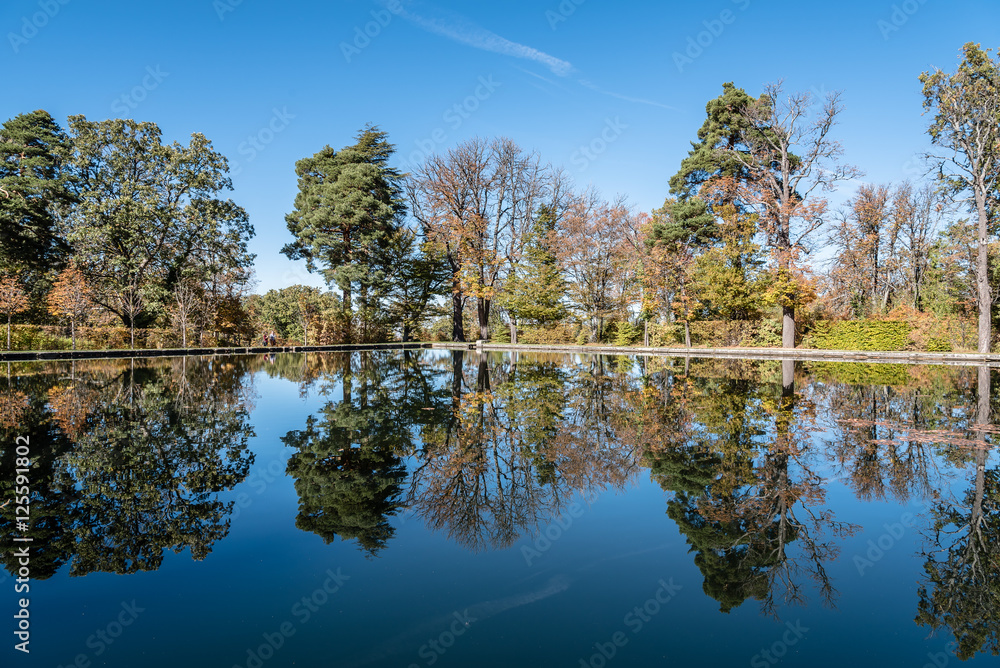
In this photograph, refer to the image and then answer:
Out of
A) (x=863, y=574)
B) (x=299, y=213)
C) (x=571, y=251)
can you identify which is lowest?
(x=863, y=574)

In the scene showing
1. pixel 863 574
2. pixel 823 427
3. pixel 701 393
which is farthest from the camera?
pixel 701 393

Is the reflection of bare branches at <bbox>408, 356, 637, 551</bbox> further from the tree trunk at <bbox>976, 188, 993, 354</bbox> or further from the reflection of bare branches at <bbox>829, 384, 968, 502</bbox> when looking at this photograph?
the tree trunk at <bbox>976, 188, 993, 354</bbox>

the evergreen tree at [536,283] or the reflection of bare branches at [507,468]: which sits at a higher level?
the evergreen tree at [536,283]

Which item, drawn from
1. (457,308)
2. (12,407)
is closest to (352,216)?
(457,308)

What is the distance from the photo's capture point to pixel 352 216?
29906 mm

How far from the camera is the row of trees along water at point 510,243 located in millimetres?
21672

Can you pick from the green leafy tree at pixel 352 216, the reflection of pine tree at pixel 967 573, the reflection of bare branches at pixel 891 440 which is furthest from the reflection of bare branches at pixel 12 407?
the green leafy tree at pixel 352 216

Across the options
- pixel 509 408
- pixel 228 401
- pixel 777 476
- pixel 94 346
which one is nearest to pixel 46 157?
pixel 94 346

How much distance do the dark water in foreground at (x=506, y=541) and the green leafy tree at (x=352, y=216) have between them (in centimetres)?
2377

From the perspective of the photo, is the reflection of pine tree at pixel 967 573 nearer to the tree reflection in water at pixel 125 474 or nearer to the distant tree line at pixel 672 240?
the tree reflection in water at pixel 125 474

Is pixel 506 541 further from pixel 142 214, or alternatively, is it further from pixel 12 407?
pixel 142 214

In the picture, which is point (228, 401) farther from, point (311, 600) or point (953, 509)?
point (953, 509)

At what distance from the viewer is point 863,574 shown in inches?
117

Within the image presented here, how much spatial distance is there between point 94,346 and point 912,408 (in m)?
29.7
